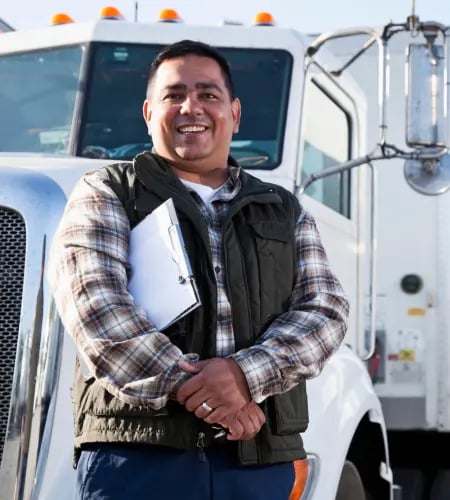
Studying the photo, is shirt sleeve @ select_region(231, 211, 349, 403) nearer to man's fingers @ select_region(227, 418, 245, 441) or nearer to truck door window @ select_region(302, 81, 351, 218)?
man's fingers @ select_region(227, 418, 245, 441)

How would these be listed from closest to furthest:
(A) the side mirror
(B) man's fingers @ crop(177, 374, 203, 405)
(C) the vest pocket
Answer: (B) man's fingers @ crop(177, 374, 203, 405) → (C) the vest pocket → (A) the side mirror

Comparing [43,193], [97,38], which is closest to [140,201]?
[43,193]

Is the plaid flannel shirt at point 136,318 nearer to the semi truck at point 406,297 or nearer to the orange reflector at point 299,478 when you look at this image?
the orange reflector at point 299,478

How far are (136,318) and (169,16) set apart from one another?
247 centimetres

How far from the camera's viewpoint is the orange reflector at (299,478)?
295 cm

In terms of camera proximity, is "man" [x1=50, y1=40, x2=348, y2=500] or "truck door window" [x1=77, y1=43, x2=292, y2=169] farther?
"truck door window" [x1=77, y1=43, x2=292, y2=169]

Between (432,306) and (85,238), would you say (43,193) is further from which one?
(432,306)

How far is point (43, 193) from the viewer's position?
2.86 m

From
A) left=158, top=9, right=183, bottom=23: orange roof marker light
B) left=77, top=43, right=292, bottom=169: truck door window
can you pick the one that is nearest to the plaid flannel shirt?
left=77, top=43, right=292, bottom=169: truck door window

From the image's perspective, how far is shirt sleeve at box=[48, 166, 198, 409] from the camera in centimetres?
194

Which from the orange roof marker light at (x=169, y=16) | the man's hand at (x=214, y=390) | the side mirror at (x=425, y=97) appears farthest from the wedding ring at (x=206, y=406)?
the orange roof marker light at (x=169, y=16)

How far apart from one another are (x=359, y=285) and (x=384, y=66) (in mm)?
A: 1250

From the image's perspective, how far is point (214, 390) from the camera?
193 cm

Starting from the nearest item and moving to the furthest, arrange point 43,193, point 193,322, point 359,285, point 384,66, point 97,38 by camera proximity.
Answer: point 193,322
point 43,193
point 384,66
point 97,38
point 359,285
